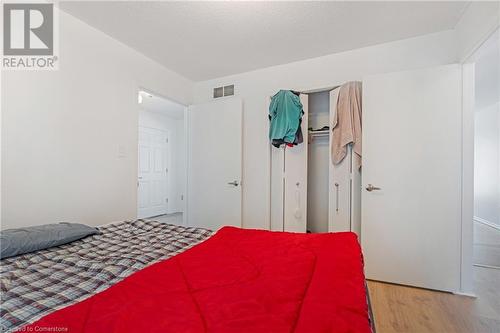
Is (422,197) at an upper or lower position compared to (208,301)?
upper

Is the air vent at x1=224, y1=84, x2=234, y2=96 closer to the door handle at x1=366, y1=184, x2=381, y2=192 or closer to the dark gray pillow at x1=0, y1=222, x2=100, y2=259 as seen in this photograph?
the door handle at x1=366, y1=184, x2=381, y2=192

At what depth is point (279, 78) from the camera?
300 cm

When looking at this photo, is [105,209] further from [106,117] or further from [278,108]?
[278,108]

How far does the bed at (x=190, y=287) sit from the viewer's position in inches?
25.9

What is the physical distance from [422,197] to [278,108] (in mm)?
1657

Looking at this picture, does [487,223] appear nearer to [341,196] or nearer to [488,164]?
[488,164]

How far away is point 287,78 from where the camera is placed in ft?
9.69

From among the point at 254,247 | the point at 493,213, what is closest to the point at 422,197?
the point at 254,247

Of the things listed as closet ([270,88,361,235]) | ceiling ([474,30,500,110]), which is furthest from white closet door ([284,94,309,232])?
ceiling ([474,30,500,110])

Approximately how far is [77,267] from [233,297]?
2.50 ft

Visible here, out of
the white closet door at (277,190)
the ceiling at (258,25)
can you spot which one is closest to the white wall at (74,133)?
the ceiling at (258,25)

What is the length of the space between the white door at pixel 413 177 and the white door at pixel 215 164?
1.51 metres

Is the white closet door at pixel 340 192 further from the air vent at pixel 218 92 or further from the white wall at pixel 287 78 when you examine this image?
the air vent at pixel 218 92

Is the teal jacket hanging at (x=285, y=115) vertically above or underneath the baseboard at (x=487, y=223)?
above
